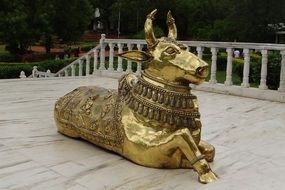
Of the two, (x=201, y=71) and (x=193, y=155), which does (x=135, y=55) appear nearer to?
(x=201, y=71)

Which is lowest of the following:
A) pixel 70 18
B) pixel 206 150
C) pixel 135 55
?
pixel 206 150

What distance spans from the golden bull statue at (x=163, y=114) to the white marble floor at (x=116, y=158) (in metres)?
0.13

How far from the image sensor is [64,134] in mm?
4949

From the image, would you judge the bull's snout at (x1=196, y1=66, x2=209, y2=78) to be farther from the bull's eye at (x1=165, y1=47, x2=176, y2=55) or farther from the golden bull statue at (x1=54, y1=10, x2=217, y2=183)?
the bull's eye at (x1=165, y1=47, x2=176, y2=55)

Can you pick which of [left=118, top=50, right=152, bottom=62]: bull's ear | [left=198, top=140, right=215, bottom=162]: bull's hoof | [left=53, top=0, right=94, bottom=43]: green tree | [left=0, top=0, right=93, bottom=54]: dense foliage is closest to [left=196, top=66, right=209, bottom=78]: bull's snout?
[left=118, top=50, right=152, bottom=62]: bull's ear

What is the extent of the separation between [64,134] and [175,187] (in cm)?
184

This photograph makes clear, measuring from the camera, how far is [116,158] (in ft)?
13.7

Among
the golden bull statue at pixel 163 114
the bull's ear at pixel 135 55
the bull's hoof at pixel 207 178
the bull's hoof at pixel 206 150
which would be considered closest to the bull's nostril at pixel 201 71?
the golden bull statue at pixel 163 114

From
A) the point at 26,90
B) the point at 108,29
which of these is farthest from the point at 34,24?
the point at 108,29

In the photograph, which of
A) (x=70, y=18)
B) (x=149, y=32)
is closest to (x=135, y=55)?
(x=149, y=32)

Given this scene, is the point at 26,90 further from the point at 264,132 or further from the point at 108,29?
the point at 108,29

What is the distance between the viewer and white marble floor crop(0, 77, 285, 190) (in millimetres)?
3572

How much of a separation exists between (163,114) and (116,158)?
70cm

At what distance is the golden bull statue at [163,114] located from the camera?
3.70 m
